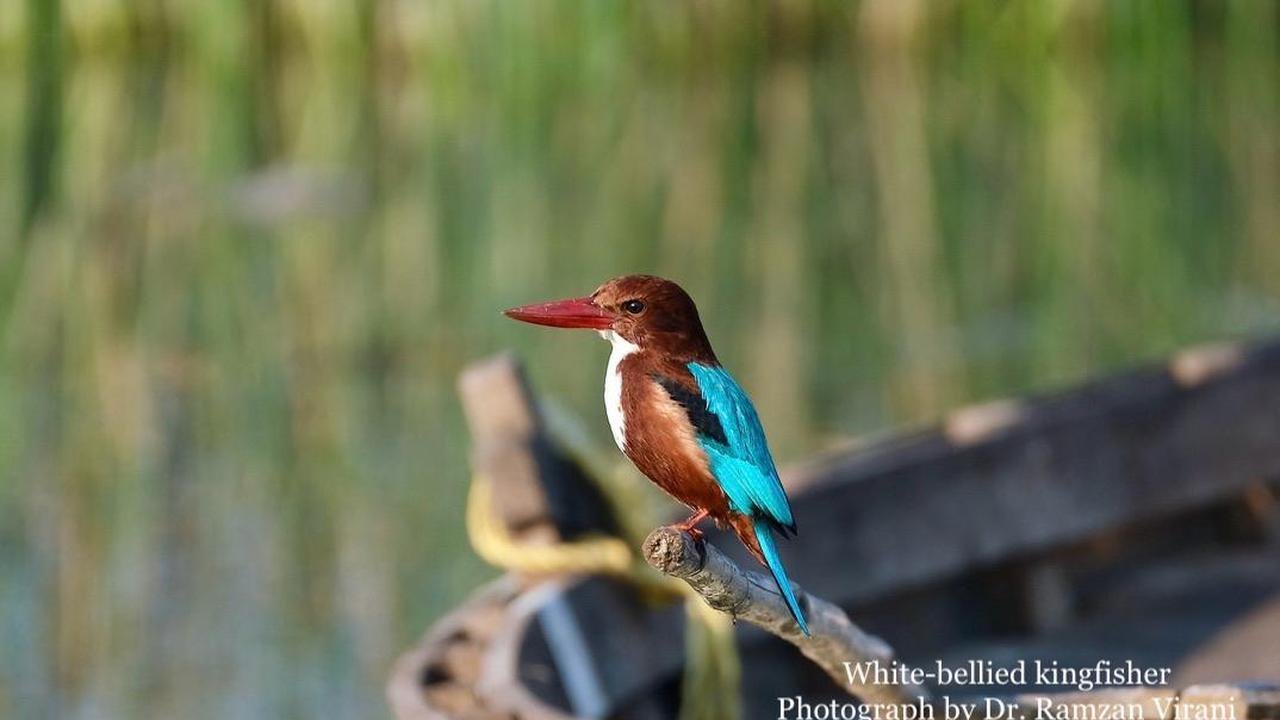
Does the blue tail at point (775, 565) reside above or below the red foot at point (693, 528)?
below

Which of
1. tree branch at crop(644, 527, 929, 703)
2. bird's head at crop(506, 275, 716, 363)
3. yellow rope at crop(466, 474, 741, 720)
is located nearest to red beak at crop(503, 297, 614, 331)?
bird's head at crop(506, 275, 716, 363)

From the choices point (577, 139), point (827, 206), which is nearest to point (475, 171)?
point (577, 139)

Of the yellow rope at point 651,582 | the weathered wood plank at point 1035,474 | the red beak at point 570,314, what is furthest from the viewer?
the weathered wood plank at point 1035,474

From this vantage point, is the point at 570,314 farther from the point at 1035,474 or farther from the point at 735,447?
the point at 1035,474

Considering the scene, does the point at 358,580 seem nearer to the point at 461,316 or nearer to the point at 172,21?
the point at 461,316

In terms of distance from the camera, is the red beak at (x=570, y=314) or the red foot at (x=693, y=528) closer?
the red beak at (x=570, y=314)

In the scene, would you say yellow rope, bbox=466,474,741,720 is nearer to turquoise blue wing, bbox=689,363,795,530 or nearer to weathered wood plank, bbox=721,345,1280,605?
weathered wood plank, bbox=721,345,1280,605

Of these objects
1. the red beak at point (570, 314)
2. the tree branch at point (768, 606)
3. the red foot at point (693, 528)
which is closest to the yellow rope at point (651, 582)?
the tree branch at point (768, 606)

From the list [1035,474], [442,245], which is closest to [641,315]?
[1035,474]

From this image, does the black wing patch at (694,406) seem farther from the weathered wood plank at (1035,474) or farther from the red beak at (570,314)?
the weathered wood plank at (1035,474)

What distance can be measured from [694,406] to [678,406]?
0.02 meters

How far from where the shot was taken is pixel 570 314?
5.98ft

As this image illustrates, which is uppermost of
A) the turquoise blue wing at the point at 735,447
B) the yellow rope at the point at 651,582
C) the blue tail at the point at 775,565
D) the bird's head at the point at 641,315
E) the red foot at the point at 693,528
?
the bird's head at the point at 641,315

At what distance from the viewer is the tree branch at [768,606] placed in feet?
6.21
